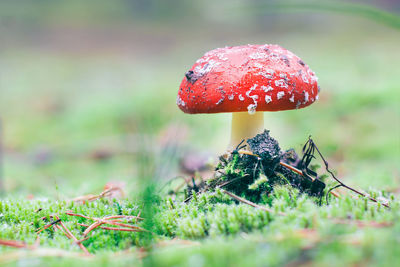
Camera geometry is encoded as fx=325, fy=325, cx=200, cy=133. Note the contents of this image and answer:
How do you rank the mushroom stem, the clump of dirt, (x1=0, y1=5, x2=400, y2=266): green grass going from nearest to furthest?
(x1=0, y1=5, x2=400, y2=266): green grass
the clump of dirt
the mushroom stem

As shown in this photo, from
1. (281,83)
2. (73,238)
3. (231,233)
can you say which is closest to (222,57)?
(281,83)

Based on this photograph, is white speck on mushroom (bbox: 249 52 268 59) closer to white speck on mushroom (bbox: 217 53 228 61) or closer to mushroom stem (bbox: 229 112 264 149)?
white speck on mushroom (bbox: 217 53 228 61)

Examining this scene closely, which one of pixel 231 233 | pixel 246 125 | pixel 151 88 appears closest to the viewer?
pixel 231 233

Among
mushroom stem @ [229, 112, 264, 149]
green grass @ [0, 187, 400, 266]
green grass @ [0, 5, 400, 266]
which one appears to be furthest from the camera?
mushroom stem @ [229, 112, 264, 149]

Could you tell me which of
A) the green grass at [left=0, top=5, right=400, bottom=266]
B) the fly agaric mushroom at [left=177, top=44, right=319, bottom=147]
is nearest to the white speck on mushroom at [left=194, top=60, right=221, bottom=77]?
the fly agaric mushroom at [left=177, top=44, right=319, bottom=147]

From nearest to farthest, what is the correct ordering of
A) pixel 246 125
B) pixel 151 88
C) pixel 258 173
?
pixel 258 173 < pixel 246 125 < pixel 151 88

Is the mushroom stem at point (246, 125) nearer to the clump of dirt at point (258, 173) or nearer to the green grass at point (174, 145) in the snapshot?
the clump of dirt at point (258, 173)

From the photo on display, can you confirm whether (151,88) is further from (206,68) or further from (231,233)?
(231,233)

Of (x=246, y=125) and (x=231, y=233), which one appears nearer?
A: (x=231, y=233)

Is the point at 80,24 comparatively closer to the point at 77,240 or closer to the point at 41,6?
the point at 41,6
